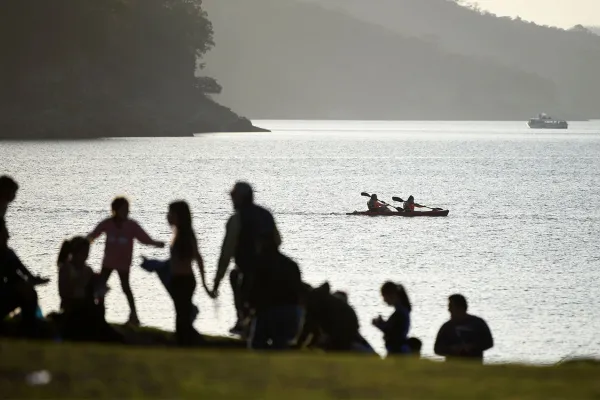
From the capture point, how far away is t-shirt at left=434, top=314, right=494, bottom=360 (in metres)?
17.4

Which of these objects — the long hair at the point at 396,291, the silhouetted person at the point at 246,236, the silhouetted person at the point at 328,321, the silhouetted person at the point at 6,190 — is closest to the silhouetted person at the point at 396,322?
the long hair at the point at 396,291

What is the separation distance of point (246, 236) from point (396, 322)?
9.27ft

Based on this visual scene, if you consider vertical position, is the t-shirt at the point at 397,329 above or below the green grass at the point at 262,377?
below

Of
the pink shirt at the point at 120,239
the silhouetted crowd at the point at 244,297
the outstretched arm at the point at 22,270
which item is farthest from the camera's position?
the pink shirt at the point at 120,239

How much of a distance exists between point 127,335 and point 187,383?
6.00 meters

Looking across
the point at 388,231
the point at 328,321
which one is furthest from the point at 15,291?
the point at 388,231

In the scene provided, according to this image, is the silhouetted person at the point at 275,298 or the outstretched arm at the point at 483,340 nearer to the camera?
the silhouetted person at the point at 275,298

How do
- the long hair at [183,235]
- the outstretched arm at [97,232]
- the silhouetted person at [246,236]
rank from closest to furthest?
1. the silhouetted person at [246,236]
2. the long hair at [183,235]
3. the outstretched arm at [97,232]

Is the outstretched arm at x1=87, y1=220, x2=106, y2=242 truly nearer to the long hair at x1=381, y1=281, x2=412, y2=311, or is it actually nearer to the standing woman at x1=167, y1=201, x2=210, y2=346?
the standing woman at x1=167, y1=201, x2=210, y2=346

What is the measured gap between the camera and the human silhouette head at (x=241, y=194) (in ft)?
48.9

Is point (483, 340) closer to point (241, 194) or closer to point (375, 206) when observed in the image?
point (241, 194)

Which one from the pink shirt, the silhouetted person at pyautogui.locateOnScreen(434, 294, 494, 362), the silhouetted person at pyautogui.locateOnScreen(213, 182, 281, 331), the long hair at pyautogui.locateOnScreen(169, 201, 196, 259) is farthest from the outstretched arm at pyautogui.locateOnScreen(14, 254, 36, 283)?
the silhouetted person at pyautogui.locateOnScreen(434, 294, 494, 362)

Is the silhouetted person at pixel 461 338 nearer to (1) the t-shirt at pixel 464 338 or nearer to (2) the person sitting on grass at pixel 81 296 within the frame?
(1) the t-shirt at pixel 464 338

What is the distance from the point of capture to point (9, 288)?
16.5 meters
